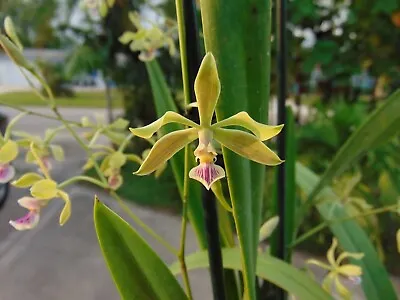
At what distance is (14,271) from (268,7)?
142 centimetres

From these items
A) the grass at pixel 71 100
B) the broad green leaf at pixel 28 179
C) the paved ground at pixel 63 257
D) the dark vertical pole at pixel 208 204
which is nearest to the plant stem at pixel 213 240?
the dark vertical pole at pixel 208 204

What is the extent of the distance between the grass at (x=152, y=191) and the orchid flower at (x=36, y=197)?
159 centimetres

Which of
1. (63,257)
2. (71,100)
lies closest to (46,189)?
(63,257)

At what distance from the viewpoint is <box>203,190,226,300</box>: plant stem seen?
9.5 inches

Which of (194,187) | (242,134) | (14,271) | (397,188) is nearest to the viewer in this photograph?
(242,134)

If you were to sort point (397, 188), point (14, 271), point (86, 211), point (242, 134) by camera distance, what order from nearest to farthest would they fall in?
point (242, 134), point (397, 188), point (14, 271), point (86, 211)

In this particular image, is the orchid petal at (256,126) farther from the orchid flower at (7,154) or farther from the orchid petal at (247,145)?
the orchid flower at (7,154)

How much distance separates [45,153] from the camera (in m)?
0.33

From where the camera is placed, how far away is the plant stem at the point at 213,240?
0.24 meters

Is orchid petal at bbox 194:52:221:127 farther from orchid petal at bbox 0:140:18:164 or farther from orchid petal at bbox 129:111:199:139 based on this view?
orchid petal at bbox 0:140:18:164

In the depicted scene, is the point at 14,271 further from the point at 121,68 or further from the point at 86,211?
the point at 121,68

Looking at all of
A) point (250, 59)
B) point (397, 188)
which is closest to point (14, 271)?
point (397, 188)

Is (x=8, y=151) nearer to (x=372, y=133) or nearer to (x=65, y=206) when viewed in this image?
(x=65, y=206)

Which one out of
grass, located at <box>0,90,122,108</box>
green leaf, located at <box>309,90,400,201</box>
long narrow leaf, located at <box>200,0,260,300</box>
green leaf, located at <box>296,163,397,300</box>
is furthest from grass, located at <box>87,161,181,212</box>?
grass, located at <box>0,90,122,108</box>
